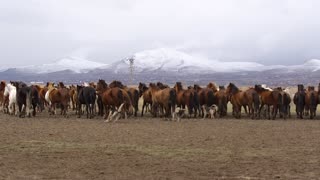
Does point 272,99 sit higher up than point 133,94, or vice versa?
point 133,94

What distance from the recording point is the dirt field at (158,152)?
12.3m

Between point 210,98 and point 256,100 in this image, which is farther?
point 210,98

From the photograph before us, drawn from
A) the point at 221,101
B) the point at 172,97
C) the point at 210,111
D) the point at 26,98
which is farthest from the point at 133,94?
the point at 26,98

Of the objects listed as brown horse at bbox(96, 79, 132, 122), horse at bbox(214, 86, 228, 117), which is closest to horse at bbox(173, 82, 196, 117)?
horse at bbox(214, 86, 228, 117)

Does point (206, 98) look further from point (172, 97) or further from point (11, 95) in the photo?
point (11, 95)

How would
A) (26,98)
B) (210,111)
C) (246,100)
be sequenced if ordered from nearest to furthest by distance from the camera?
1. (26,98)
2. (246,100)
3. (210,111)

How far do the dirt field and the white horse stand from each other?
862 centimetres

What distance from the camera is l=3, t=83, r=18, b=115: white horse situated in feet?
105

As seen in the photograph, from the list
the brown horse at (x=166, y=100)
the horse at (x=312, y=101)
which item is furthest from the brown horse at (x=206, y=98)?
the horse at (x=312, y=101)

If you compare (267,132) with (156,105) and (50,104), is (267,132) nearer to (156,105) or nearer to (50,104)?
(156,105)

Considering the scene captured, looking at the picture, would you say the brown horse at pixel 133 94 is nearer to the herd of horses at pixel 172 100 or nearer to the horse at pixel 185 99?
the herd of horses at pixel 172 100

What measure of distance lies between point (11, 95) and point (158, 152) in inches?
750

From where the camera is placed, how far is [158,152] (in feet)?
51.1

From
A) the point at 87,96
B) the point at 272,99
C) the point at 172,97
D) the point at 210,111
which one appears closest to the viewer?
the point at 172,97
